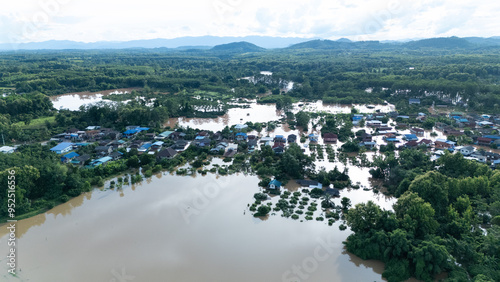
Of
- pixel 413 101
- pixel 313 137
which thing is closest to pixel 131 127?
pixel 313 137

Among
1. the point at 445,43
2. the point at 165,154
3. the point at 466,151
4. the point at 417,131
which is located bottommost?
the point at 165,154

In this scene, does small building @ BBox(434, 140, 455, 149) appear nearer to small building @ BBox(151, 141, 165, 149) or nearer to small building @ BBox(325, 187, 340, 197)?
small building @ BBox(325, 187, 340, 197)

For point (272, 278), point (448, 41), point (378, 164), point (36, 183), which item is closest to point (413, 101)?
point (378, 164)

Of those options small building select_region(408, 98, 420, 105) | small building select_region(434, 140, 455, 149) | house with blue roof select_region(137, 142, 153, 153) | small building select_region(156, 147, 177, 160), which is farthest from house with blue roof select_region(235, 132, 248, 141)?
small building select_region(408, 98, 420, 105)

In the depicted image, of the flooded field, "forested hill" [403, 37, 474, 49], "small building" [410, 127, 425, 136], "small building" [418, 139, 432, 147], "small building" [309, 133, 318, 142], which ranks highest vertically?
"forested hill" [403, 37, 474, 49]

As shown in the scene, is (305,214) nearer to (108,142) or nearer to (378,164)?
(378,164)

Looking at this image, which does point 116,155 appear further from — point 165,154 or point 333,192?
point 333,192

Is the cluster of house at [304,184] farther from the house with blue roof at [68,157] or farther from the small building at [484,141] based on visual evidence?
the small building at [484,141]

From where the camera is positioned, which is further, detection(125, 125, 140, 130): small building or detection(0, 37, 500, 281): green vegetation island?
detection(125, 125, 140, 130): small building
